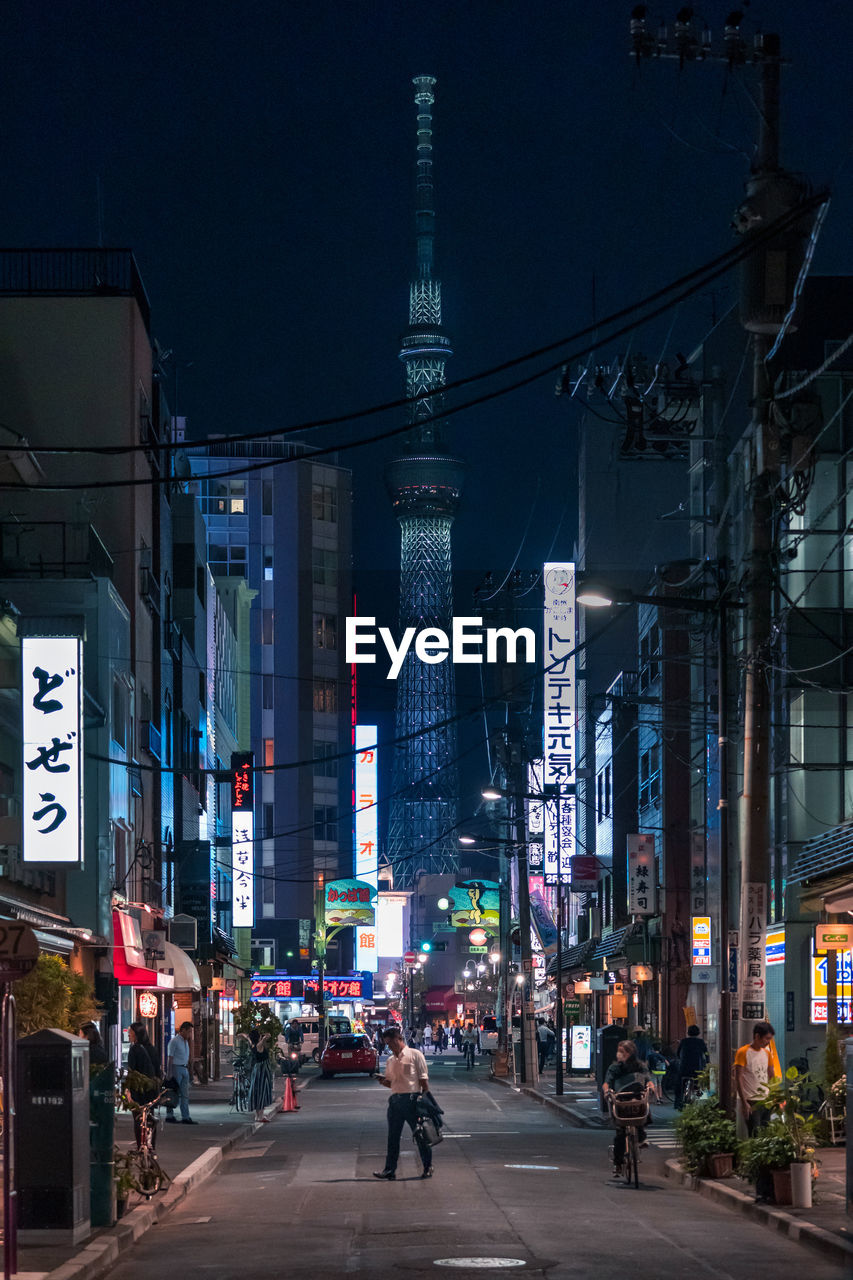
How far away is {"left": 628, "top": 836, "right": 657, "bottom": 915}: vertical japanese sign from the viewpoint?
188 ft

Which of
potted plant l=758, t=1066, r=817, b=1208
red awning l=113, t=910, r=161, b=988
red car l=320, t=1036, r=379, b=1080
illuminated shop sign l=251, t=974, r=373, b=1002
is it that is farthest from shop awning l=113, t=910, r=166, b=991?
illuminated shop sign l=251, t=974, r=373, b=1002

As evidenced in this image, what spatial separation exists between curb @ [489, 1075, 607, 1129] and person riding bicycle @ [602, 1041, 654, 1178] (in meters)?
11.6

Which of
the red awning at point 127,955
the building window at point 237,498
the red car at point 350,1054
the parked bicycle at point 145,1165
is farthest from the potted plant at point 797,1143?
the building window at point 237,498

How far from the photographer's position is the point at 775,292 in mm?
22453

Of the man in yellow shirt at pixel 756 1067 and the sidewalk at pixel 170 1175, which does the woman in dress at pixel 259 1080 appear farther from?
the man in yellow shirt at pixel 756 1067

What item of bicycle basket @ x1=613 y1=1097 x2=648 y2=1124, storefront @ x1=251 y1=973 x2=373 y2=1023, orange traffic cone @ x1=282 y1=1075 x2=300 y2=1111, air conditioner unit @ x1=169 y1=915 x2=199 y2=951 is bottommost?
storefront @ x1=251 y1=973 x2=373 y2=1023

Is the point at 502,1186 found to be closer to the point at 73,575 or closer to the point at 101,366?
the point at 73,575

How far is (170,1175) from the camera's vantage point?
2442 centimetres

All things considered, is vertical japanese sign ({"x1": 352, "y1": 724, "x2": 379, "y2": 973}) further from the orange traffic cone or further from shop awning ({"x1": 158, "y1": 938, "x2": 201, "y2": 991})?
the orange traffic cone

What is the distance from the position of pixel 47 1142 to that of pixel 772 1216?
281 inches

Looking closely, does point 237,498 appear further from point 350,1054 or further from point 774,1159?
point 774,1159

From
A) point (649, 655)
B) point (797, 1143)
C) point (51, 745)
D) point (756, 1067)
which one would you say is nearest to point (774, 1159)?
point (797, 1143)

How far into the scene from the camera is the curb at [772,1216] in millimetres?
16438

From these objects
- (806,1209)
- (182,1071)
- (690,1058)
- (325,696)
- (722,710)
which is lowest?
(182,1071)
